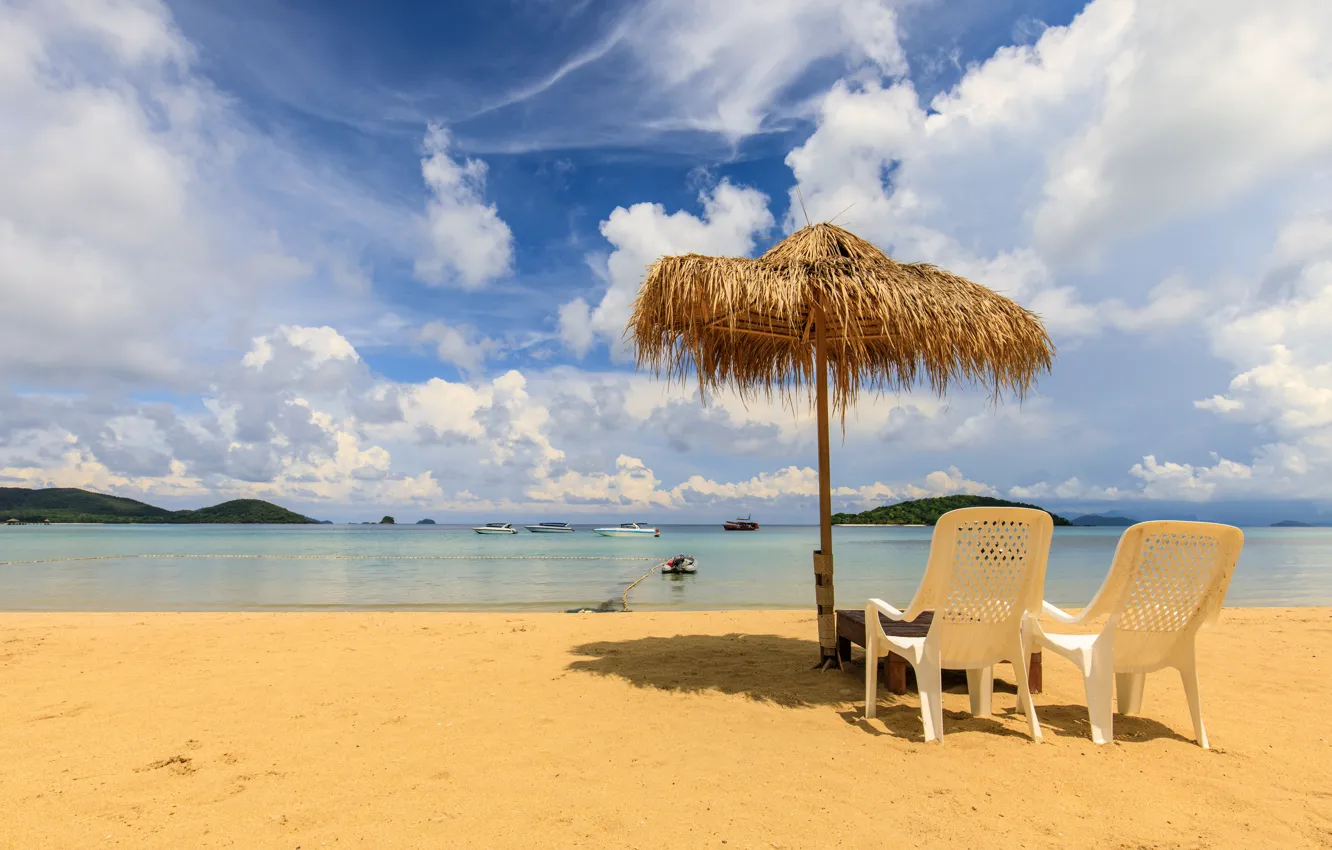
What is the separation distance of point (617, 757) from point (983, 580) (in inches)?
78.5

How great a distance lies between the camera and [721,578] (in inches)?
713

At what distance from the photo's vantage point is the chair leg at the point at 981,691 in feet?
11.8

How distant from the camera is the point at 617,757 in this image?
309cm

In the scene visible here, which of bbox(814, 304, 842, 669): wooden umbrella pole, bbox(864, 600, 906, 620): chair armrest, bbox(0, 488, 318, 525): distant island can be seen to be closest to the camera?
bbox(864, 600, 906, 620): chair armrest

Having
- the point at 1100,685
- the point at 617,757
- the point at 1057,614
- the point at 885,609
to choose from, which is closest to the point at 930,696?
the point at 885,609

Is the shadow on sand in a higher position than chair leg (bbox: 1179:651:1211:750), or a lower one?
lower

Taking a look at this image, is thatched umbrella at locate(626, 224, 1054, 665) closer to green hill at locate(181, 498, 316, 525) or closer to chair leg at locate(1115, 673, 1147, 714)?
chair leg at locate(1115, 673, 1147, 714)

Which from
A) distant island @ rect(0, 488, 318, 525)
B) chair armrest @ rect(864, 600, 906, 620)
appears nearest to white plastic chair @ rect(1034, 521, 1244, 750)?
chair armrest @ rect(864, 600, 906, 620)

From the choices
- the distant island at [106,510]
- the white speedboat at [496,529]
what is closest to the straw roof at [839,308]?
the white speedboat at [496,529]

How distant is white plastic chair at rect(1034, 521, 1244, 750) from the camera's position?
123 inches

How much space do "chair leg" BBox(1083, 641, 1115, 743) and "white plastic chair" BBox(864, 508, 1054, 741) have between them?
0.94 feet

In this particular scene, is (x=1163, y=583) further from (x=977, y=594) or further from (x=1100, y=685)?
(x=977, y=594)

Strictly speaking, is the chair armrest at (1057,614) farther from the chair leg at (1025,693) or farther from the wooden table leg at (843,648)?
the wooden table leg at (843,648)

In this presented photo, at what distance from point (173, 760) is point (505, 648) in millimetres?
2913
